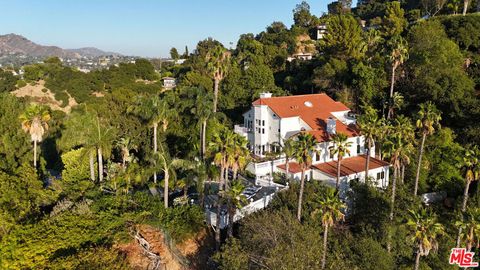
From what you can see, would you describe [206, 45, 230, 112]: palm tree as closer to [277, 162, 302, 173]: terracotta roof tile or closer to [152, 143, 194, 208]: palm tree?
[277, 162, 302, 173]: terracotta roof tile

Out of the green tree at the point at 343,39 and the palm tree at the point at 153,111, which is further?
the green tree at the point at 343,39

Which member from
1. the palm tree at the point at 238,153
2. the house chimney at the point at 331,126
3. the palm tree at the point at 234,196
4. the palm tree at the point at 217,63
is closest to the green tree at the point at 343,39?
the house chimney at the point at 331,126

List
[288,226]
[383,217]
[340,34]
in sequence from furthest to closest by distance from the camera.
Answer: [340,34] < [383,217] < [288,226]

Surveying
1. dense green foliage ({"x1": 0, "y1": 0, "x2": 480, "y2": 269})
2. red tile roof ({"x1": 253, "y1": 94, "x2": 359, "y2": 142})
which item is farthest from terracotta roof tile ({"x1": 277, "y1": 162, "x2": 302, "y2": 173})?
red tile roof ({"x1": 253, "y1": 94, "x2": 359, "y2": 142})

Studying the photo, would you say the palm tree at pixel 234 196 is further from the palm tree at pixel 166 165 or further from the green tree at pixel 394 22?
the green tree at pixel 394 22

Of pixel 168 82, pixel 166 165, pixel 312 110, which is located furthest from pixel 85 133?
pixel 168 82

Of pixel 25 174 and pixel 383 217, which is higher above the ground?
pixel 25 174

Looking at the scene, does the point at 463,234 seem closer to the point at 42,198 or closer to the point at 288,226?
the point at 288,226

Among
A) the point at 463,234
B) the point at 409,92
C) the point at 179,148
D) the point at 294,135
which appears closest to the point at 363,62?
the point at 409,92

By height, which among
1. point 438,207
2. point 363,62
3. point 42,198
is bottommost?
point 438,207
